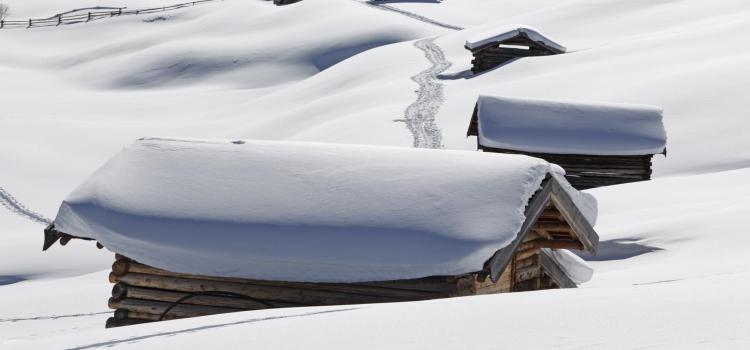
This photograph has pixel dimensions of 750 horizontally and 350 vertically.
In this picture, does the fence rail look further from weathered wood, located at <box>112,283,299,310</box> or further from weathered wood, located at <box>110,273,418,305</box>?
weathered wood, located at <box>110,273,418,305</box>

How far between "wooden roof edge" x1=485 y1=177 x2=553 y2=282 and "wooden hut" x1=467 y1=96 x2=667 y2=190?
46.1 ft

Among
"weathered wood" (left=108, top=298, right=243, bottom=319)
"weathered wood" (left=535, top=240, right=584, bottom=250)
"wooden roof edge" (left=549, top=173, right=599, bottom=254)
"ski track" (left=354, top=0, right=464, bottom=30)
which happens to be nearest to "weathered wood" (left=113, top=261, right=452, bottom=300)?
"weathered wood" (left=108, top=298, right=243, bottom=319)

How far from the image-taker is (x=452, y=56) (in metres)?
47.2

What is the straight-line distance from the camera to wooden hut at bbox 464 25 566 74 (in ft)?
125

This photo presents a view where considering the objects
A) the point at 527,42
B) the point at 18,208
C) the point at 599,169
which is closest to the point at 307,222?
the point at 599,169

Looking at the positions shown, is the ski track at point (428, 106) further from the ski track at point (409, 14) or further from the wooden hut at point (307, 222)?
the wooden hut at point (307, 222)

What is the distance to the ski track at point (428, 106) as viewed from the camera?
96.5ft

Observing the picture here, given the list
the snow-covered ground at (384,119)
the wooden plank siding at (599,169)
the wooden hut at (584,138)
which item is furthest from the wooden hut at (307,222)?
the wooden plank siding at (599,169)

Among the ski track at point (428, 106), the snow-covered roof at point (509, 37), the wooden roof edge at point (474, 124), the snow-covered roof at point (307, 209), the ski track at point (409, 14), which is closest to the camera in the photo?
the snow-covered roof at point (307, 209)

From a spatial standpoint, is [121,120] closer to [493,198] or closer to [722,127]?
[722,127]

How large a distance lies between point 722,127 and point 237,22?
42692mm

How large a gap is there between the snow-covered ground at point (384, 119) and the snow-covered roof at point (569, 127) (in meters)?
1.59

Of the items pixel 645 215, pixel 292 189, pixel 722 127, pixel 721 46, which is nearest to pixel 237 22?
pixel 721 46

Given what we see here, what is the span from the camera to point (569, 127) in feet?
75.5
